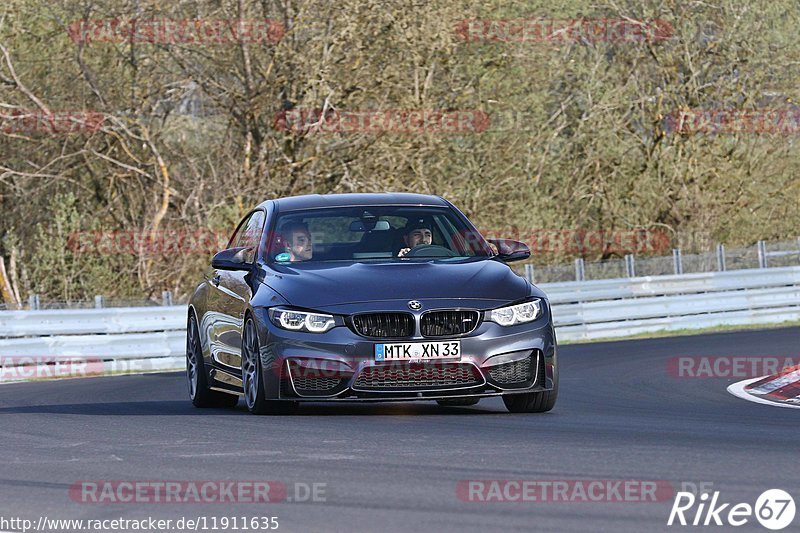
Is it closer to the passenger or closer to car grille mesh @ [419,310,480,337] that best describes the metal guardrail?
the passenger

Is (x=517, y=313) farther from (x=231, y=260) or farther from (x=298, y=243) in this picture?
(x=231, y=260)

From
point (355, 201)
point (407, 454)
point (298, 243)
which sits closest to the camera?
point (407, 454)

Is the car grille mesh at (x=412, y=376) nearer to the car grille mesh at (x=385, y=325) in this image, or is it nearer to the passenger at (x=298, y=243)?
the car grille mesh at (x=385, y=325)

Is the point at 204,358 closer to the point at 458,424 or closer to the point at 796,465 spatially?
the point at 458,424

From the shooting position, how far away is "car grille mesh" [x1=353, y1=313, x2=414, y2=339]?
33.2ft

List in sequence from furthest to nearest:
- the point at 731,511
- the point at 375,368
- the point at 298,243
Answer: the point at 298,243 → the point at 375,368 → the point at 731,511

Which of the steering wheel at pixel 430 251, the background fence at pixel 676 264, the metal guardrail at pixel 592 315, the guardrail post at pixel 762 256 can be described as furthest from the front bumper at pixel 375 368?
the guardrail post at pixel 762 256

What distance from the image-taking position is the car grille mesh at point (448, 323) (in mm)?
10164

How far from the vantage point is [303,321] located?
10219mm

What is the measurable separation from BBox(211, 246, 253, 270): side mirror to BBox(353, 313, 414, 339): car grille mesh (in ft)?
5.00

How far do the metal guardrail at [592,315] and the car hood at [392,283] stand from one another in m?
10.7

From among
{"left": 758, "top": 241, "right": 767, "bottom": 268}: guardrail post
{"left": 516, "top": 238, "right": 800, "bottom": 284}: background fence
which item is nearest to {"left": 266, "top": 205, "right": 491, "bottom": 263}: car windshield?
{"left": 516, "top": 238, "right": 800, "bottom": 284}: background fence

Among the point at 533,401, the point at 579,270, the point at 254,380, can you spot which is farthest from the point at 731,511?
the point at 579,270

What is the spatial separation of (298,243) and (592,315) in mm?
16067
